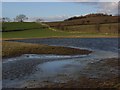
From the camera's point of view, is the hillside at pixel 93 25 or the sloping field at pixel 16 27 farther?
the hillside at pixel 93 25

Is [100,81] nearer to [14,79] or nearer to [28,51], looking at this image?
[14,79]

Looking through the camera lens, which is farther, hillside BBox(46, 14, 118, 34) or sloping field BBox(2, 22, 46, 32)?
hillside BBox(46, 14, 118, 34)

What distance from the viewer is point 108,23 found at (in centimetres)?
12388

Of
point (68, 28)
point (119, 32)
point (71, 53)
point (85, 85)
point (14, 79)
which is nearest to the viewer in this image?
point (85, 85)

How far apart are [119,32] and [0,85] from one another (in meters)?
103

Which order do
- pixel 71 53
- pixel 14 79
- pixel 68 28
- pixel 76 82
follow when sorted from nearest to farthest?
pixel 76 82 < pixel 14 79 < pixel 71 53 < pixel 68 28

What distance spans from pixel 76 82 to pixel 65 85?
1.21 metres

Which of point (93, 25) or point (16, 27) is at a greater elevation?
point (93, 25)

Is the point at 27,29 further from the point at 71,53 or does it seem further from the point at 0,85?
the point at 0,85

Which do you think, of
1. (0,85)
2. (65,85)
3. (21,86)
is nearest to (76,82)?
(65,85)

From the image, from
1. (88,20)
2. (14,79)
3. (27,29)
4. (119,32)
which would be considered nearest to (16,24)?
(27,29)

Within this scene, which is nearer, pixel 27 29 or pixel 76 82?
pixel 76 82

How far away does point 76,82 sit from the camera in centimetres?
1819

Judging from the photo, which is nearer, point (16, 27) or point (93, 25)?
point (16, 27)
